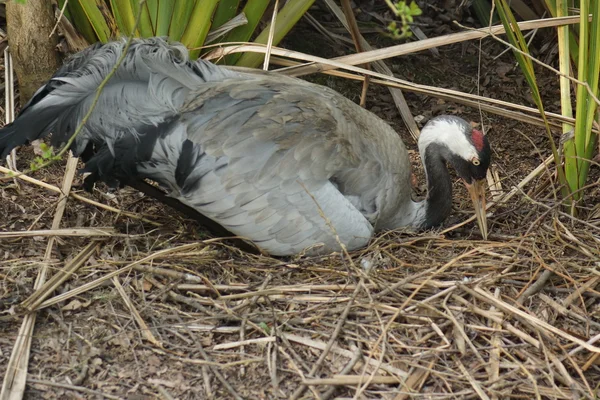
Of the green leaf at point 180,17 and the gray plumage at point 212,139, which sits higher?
the green leaf at point 180,17

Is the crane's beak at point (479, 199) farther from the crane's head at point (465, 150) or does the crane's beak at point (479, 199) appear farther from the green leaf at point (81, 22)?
the green leaf at point (81, 22)

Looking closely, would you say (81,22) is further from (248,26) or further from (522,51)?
(522,51)

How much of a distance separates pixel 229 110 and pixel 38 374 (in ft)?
5.29

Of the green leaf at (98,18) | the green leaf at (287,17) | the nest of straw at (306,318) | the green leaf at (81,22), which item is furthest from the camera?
the green leaf at (287,17)

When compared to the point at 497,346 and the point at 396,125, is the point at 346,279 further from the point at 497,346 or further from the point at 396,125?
the point at 396,125

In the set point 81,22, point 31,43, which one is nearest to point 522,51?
point 81,22

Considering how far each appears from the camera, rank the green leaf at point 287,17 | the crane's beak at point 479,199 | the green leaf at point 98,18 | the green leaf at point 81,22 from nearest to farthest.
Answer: the crane's beak at point 479,199 → the green leaf at point 98,18 → the green leaf at point 81,22 → the green leaf at point 287,17

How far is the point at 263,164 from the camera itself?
4.48 metres

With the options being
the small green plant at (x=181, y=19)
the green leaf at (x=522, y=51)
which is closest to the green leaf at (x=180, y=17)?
the small green plant at (x=181, y=19)

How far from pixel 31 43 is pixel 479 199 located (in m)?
2.77

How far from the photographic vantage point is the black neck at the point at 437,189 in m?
5.06

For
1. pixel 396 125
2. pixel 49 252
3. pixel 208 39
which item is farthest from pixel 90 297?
pixel 396 125

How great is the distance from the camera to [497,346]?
383 cm

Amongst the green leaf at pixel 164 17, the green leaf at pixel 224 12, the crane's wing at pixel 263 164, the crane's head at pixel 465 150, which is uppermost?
the green leaf at pixel 164 17
